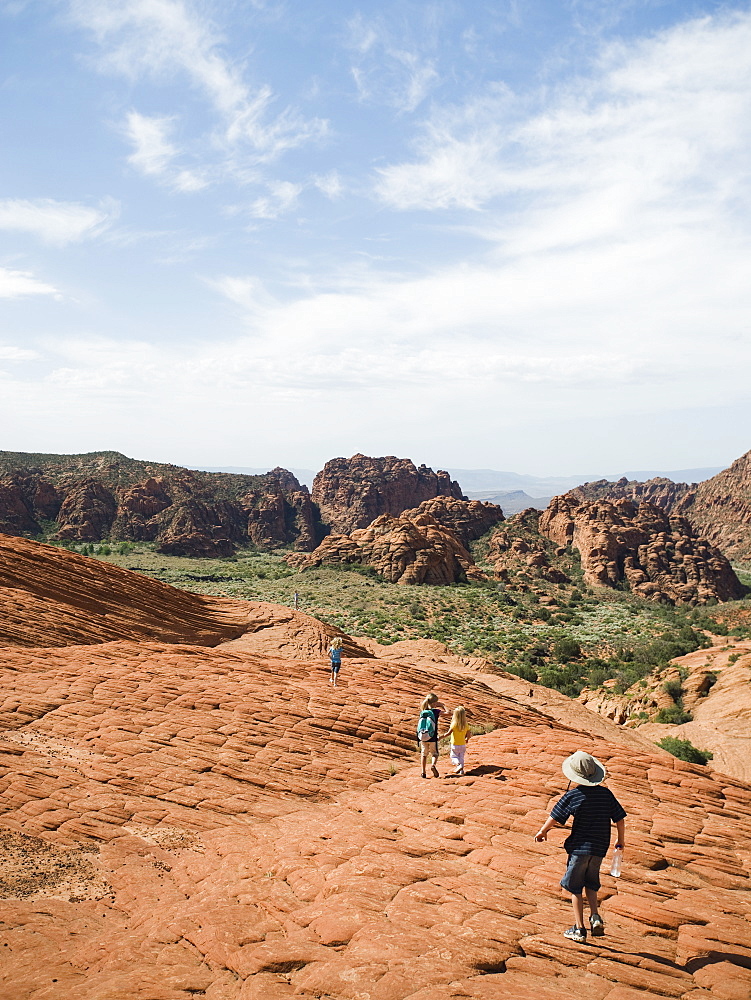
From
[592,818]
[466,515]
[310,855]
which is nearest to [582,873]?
[592,818]

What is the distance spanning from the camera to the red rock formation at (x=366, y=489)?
143125mm

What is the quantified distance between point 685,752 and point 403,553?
44.5 meters

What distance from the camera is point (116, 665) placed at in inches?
700

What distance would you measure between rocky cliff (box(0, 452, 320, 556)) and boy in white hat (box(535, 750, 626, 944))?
96.2 metres

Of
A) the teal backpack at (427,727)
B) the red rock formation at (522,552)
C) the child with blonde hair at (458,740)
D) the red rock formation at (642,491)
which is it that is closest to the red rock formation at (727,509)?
the red rock formation at (642,491)

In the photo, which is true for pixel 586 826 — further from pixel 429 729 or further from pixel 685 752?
pixel 685 752

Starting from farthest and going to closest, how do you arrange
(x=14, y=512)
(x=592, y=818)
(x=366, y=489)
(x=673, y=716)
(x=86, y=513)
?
(x=366, y=489), (x=86, y=513), (x=14, y=512), (x=673, y=716), (x=592, y=818)

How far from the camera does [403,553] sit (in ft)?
213

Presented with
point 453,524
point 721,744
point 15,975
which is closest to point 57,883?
point 15,975

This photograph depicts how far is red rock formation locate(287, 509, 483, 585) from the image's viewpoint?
63.5 m

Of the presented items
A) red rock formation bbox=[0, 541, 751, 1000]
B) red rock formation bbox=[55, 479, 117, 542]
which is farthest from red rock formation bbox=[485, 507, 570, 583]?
red rock formation bbox=[55, 479, 117, 542]

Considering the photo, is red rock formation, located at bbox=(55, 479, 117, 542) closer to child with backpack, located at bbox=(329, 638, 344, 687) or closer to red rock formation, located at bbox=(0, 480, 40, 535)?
red rock formation, located at bbox=(0, 480, 40, 535)

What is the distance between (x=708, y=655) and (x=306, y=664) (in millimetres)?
27111

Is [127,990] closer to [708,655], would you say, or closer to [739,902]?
[739,902]
